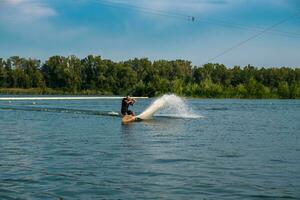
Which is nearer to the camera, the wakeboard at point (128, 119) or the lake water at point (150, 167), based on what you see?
the lake water at point (150, 167)

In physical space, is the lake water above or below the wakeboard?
below

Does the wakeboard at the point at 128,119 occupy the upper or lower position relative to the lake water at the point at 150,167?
upper

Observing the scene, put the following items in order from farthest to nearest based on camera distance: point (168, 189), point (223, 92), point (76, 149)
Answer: point (223, 92) < point (76, 149) < point (168, 189)

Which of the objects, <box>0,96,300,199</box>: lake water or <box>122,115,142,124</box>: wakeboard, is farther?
<box>122,115,142,124</box>: wakeboard

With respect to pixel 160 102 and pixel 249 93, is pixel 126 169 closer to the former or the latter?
pixel 160 102

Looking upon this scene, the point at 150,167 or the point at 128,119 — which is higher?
the point at 128,119

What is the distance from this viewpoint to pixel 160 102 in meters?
57.6

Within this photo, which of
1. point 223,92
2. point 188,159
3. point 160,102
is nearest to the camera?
point 188,159

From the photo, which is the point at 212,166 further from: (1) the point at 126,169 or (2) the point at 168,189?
(2) the point at 168,189

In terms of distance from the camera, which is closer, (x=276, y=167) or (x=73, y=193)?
(x=73, y=193)

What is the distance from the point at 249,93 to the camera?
182750 millimetres

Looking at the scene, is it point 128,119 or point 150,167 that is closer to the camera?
point 150,167

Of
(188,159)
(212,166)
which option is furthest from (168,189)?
(188,159)

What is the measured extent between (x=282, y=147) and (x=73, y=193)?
48.6 ft
